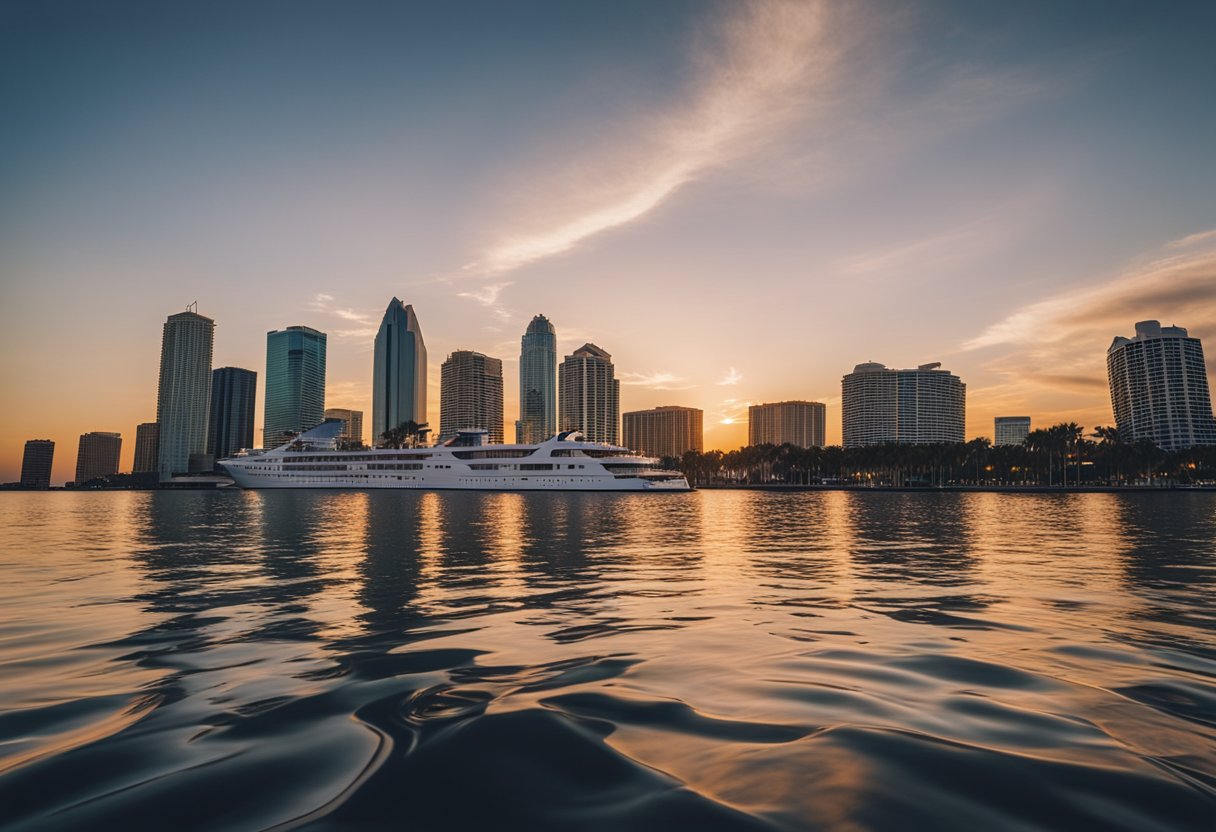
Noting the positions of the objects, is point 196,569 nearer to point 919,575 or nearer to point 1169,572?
point 919,575

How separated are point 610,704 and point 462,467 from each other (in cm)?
11934

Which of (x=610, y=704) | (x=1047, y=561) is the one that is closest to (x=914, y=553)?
(x=1047, y=561)

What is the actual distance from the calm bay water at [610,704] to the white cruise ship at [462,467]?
97317 mm

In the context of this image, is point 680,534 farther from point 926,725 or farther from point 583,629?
point 926,725

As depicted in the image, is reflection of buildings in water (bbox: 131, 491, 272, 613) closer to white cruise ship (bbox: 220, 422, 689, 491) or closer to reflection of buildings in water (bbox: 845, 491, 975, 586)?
reflection of buildings in water (bbox: 845, 491, 975, 586)

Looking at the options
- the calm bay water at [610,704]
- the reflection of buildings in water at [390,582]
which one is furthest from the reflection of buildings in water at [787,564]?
the reflection of buildings in water at [390,582]

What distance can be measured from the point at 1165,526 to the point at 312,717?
168 ft

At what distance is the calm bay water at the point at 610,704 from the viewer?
12.9 feet

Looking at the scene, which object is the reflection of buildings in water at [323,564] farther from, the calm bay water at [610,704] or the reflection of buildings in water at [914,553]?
the reflection of buildings in water at [914,553]

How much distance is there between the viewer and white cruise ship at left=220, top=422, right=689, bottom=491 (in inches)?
4476

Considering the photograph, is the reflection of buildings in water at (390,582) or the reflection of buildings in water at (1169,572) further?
the reflection of buildings in water at (1169,572)

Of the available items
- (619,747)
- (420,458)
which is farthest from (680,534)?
(420,458)

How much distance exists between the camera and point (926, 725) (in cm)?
535

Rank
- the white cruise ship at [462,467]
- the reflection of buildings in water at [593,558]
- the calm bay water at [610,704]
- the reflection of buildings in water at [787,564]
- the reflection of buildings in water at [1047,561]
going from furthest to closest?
the white cruise ship at [462,467] < the reflection of buildings in water at [1047,561] < the reflection of buildings in water at [593,558] < the reflection of buildings in water at [787,564] < the calm bay water at [610,704]
